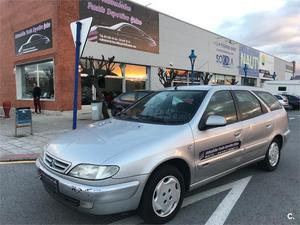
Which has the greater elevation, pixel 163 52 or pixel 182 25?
pixel 182 25

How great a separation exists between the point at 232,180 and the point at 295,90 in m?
29.3

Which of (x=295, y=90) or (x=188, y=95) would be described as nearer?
(x=188, y=95)

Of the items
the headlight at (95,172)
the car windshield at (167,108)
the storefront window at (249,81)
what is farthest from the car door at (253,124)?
the storefront window at (249,81)

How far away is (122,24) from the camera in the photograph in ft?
64.2

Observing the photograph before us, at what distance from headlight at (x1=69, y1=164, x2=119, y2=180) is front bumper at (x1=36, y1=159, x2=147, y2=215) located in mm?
80

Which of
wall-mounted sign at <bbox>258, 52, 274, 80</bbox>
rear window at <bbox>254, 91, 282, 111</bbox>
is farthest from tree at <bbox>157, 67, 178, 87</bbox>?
wall-mounted sign at <bbox>258, 52, 274, 80</bbox>

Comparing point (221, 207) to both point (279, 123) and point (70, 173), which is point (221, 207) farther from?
point (279, 123)

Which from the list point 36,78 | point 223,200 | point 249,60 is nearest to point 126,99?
point 36,78

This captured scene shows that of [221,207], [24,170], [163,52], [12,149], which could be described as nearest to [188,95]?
[221,207]

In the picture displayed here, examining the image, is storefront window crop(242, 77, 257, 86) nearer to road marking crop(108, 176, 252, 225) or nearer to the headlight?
road marking crop(108, 176, 252, 225)

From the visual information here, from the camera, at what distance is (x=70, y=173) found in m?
3.29

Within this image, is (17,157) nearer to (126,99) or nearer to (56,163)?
(56,163)

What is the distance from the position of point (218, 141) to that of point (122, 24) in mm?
16560

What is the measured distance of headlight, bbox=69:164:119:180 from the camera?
3168 millimetres
